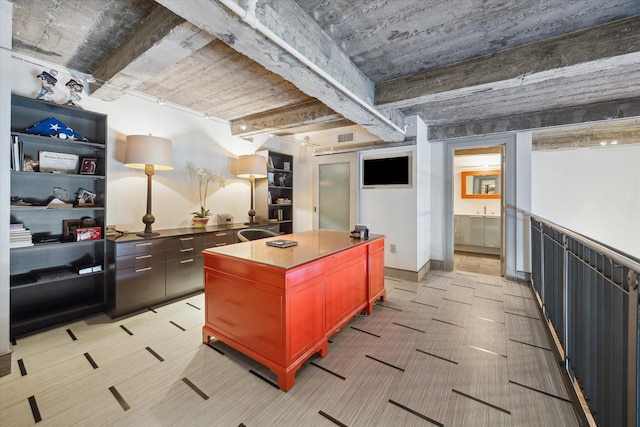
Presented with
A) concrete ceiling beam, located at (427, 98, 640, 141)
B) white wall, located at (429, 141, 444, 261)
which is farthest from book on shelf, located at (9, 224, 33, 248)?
concrete ceiling beam, located at (427, 98, 640, 141)

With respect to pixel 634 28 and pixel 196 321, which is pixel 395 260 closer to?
pixel 196 321

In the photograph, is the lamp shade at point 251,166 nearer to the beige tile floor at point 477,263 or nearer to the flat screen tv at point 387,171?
the flat screen tv at point 387,171

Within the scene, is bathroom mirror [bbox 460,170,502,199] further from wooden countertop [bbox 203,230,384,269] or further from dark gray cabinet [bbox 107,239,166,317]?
dark gray cabinet [bbox 107,239,166,317]

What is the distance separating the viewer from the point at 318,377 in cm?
195

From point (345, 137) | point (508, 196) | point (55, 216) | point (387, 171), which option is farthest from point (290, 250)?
point (508, 196)

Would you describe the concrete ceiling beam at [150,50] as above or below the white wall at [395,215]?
above

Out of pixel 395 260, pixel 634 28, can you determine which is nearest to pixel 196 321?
pixel 395 260

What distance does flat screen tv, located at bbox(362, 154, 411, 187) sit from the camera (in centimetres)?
427

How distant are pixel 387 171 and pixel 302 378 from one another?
136 inches

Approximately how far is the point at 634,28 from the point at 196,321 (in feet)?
14.8

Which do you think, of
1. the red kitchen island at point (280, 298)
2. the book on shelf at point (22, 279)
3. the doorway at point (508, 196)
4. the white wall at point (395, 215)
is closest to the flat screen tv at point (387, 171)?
the white wall at point (395, 215)

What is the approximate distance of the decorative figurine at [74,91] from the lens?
2.69 m

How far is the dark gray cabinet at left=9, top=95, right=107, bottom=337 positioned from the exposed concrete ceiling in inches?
21.7

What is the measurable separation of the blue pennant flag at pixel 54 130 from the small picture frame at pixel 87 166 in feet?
0.79
